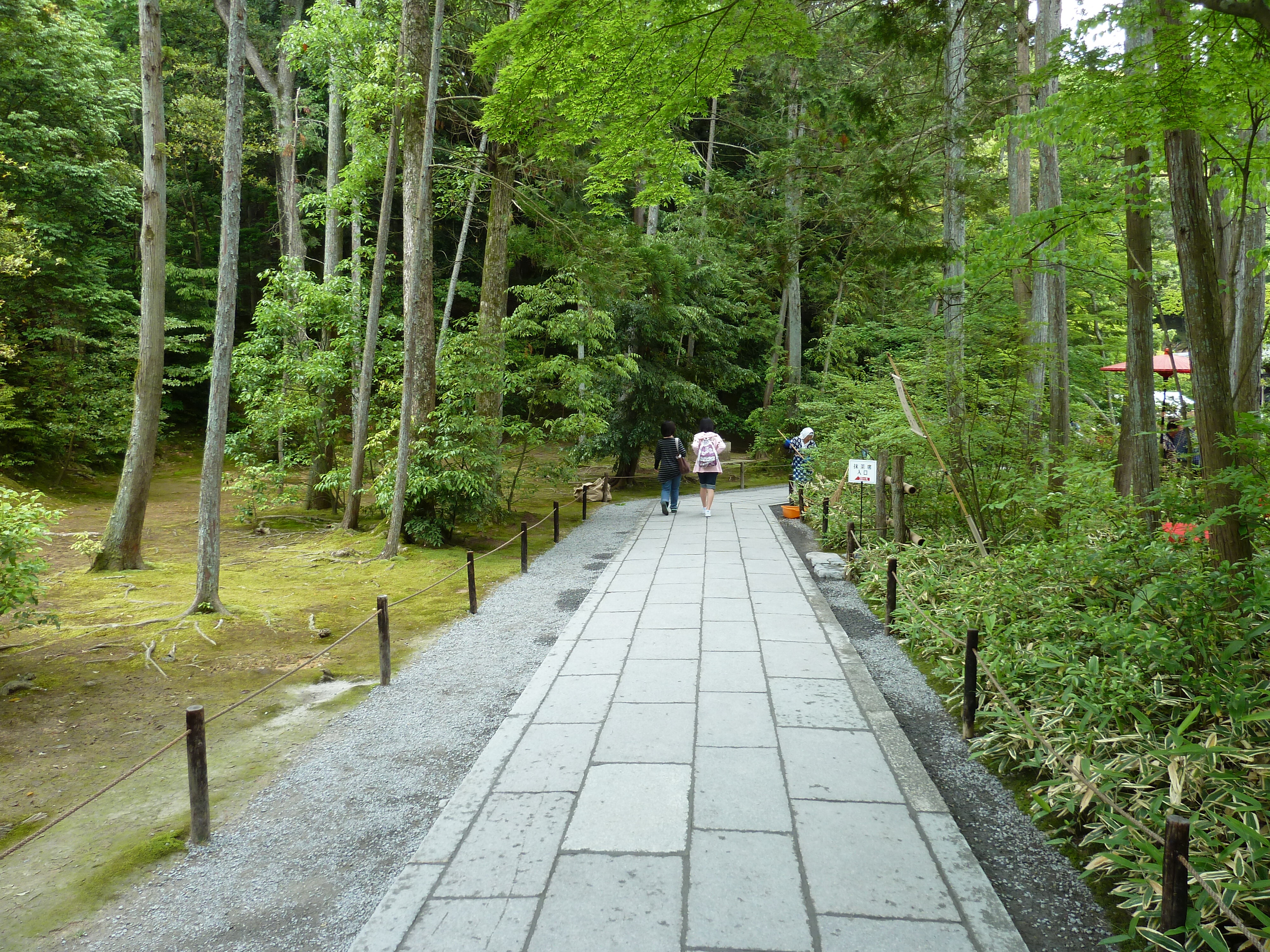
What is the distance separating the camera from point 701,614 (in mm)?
6977

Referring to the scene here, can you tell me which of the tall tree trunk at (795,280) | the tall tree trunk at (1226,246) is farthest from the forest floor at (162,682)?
the tall tree trunk at (795,280)

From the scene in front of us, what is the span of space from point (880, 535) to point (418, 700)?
19.0 feet

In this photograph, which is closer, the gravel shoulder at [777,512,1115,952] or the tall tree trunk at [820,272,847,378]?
the gravel shoulder at [777,512,1115,952]

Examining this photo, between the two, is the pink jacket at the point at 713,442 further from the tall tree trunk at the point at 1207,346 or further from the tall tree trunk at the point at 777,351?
the tall tree trunk at the point at 777,351

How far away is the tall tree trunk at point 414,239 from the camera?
31.6 feet

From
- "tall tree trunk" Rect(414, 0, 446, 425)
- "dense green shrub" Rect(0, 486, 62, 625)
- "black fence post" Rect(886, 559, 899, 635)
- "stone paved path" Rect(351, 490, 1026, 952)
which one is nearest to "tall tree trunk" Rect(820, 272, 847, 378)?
"tall tree trunk" Rect(414, 0, 446, 425)

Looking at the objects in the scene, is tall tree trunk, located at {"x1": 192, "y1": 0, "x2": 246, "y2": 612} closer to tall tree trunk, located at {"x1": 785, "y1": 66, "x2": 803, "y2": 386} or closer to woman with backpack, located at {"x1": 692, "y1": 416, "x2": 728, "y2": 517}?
woman with backpack, located at {"x1": 692, "y1": 416, "x2": 728, "y2": 517}

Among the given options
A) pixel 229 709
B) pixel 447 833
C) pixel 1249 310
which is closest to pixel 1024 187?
pixel 1249 310

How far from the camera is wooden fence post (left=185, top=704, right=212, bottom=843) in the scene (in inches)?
136

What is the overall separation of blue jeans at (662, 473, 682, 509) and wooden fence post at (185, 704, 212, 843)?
10.2m

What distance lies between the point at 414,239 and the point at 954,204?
7198 mm

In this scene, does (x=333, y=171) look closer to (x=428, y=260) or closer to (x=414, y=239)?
(x=414, y=239)

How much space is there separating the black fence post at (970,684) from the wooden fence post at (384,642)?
12.6 ft

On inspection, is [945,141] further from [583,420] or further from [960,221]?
[583,420]
